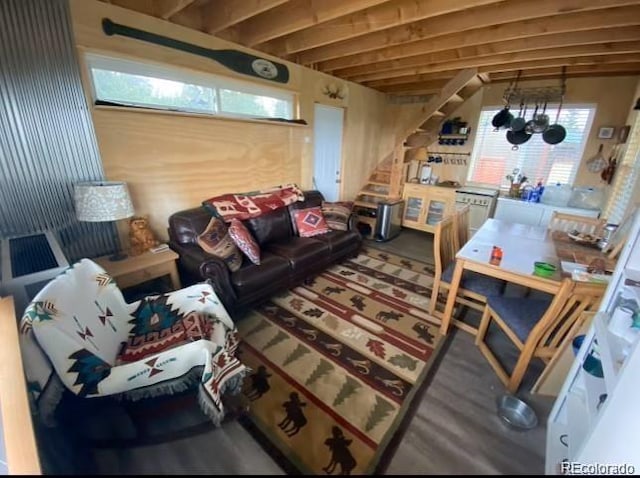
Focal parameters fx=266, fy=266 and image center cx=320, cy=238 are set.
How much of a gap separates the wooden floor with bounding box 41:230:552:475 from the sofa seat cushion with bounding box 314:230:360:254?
4.75 ft

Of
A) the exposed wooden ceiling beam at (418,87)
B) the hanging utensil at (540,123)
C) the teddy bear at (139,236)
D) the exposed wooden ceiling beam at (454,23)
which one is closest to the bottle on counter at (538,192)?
the hanging utensil at (540,123)

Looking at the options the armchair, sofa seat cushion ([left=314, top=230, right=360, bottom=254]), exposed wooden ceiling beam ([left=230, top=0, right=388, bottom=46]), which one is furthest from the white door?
the armchair

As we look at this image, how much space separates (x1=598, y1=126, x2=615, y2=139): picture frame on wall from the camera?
3.25 metres

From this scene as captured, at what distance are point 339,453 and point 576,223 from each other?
119 inches

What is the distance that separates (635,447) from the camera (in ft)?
2.94

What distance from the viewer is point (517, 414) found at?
1.43 meters

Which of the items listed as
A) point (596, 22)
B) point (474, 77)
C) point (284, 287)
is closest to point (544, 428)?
point (284, 287)

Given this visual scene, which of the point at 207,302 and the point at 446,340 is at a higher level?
the point at 207,302

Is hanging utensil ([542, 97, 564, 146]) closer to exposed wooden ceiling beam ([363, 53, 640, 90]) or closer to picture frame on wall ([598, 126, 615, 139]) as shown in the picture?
picture frame on wall ([598, 126, 615, 139])

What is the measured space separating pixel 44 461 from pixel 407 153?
480 centimetres

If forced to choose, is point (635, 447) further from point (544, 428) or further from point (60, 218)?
point (60, 218)

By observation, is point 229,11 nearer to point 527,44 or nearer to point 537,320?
point 527,44

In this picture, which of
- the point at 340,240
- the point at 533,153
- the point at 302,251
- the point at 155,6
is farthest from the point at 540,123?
the point at 155,6

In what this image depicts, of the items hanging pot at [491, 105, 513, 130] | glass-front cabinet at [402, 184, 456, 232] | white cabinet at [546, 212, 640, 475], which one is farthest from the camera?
glass-front cabinet at [402, 184, 456, 232]
